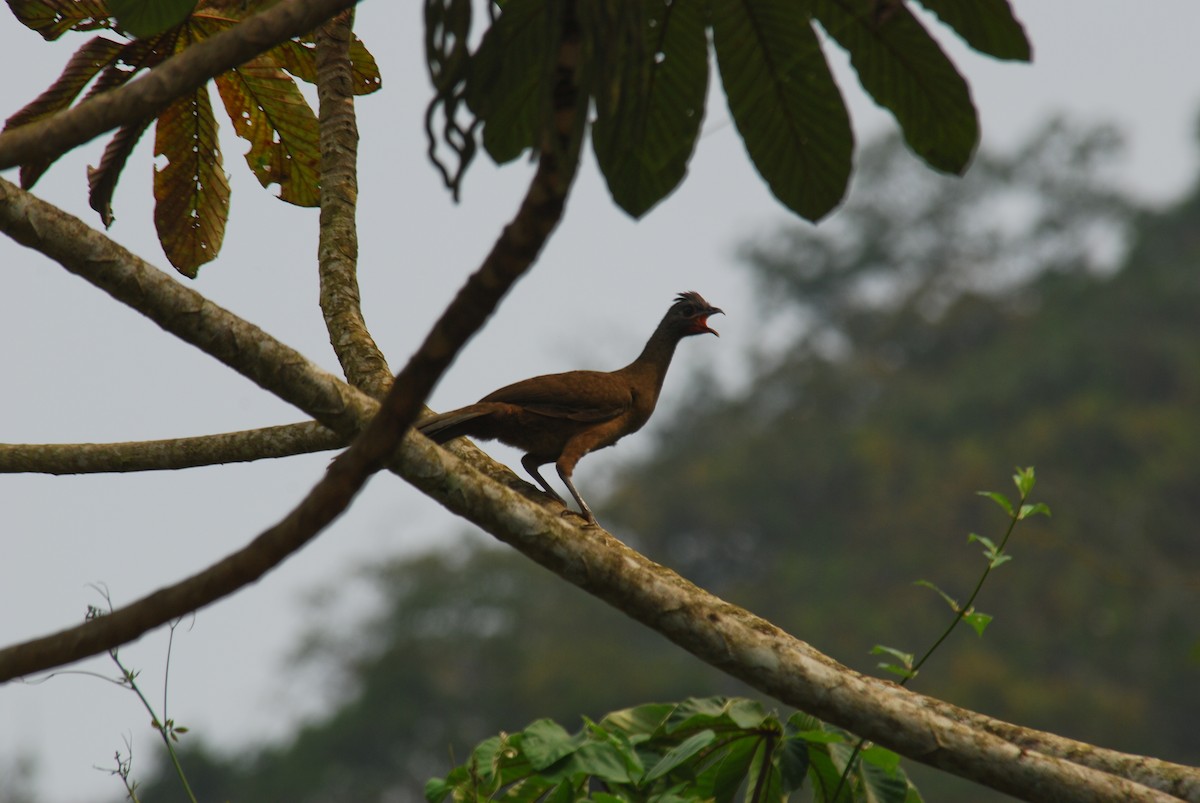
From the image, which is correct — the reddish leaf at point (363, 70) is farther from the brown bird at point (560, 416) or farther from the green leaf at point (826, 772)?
the green leaf at point (826, 772)

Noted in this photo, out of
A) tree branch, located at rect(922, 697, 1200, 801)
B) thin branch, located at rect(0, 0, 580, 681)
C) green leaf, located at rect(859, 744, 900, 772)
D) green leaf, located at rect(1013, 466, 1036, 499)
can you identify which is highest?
green leaf, located at rect(1013, 466, 1036, 499)

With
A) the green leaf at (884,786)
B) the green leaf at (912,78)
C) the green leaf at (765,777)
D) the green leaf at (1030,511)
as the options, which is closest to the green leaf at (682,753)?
the green leaf at (765,777)

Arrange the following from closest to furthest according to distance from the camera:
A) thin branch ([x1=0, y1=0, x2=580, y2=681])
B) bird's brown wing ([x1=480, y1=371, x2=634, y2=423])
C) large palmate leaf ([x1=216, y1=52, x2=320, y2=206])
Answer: thin branch ([x1=0, y1=0, x2=580, y2=681])
large palmate leaf ([x1=216, y1=52, x2=320, y2=206])
bird's brown wing ([x1=480, y1=371, x2=634, y2=423])

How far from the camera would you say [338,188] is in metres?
3.61

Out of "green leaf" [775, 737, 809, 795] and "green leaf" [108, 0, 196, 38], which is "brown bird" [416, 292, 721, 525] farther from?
"green leaf" [108, 0, 196, 38]

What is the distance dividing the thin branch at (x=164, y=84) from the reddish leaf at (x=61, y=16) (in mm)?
1320

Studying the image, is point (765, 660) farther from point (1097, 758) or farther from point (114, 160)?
point (114, 160)

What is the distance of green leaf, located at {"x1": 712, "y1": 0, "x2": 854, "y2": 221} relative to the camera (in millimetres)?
2307

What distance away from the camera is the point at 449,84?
183 centimetres

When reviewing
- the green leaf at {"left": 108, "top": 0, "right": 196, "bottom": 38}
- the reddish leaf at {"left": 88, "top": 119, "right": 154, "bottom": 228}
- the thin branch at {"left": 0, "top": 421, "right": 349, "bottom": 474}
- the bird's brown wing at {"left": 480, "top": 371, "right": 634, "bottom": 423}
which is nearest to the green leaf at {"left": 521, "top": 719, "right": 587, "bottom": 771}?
the thin branch at {"left": 0, "top": 421, "right": 349, "bottom": 474}

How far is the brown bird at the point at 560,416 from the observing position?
14.0 feet

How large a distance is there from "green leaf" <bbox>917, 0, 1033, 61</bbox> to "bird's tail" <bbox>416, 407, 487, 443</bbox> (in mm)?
2065

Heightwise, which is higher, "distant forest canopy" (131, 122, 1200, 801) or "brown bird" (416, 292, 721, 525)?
"distant forest canopy" (131, 122, 1200, 801)

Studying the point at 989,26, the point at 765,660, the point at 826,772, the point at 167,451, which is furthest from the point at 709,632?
the point at 167,451
